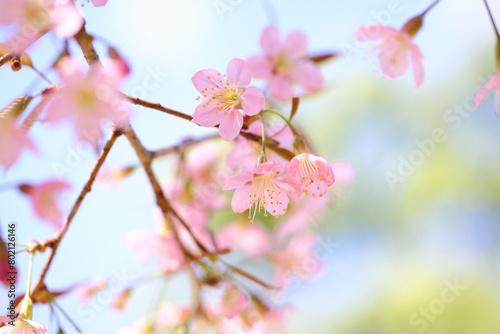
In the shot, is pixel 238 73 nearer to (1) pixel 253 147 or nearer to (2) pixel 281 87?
(1) pixel 253 147

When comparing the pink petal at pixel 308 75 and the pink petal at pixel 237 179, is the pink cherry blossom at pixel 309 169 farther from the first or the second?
the pink petal at pixel 308 75

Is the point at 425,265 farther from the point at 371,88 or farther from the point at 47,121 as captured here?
the point at 47,121

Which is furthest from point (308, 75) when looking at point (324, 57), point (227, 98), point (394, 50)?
point (227, 98)

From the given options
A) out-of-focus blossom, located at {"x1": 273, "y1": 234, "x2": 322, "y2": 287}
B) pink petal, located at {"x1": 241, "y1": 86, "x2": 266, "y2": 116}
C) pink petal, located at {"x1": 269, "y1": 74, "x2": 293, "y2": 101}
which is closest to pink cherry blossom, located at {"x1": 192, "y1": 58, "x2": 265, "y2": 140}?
pink petal, located at {"x1": 241, "y1": 86, "x2": 266, "y2": 116}

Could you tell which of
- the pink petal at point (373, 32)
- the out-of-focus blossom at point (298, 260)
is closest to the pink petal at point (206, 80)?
the pink petal at point (373, 32)

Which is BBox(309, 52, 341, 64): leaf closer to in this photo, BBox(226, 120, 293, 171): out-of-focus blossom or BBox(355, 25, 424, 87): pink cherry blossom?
BBox(355, 25, 424, 87): pink cherry blossom

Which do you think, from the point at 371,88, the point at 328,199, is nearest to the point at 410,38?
the point at 328,199
